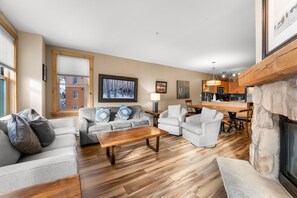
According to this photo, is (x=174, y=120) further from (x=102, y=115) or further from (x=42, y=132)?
(x=42, y=132)

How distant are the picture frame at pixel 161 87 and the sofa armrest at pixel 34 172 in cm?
428

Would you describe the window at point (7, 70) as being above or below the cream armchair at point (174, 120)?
above

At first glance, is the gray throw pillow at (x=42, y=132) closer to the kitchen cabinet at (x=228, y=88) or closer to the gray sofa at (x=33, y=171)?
the gray sofa at (x=33, y=171)

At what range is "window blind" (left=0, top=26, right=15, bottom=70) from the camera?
2125 mm

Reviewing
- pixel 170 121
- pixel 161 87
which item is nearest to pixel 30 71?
pixel 170 121

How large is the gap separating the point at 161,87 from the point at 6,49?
4337mm

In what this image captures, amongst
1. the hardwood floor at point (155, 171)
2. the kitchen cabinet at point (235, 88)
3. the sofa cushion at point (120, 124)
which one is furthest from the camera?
the kitchen cabinet at point (235, 88)

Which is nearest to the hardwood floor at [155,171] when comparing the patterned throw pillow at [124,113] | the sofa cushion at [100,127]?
the sofa cushion at [100,127]

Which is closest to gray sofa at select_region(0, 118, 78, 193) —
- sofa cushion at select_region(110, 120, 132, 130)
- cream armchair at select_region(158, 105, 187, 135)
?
sofa cushion at select_region(110, 120, 132, 130)

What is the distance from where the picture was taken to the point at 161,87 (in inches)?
208

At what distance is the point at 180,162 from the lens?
7.29 feet

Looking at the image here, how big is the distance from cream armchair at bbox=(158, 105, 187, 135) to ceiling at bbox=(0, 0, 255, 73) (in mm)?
1817

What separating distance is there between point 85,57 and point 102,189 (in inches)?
135

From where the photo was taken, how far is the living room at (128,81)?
1248 mm
